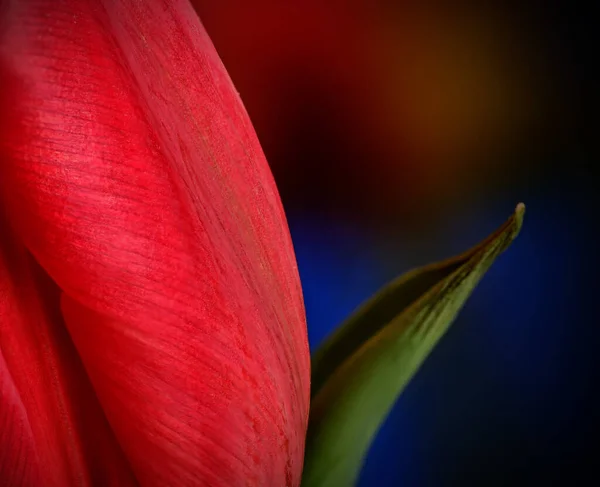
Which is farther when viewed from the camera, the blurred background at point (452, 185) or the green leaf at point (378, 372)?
the blurred background at point (452, 185)

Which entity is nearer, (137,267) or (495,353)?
(137,267)

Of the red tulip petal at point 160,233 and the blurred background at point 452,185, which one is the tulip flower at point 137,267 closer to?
the red tulip petal at point 160,233

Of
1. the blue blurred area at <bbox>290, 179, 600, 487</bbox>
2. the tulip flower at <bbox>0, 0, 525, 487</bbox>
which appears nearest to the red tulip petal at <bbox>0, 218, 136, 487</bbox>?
the tulip flower at <bbox>0, 0, 525, 487</bbox>

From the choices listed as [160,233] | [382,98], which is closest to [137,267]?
[160,233]

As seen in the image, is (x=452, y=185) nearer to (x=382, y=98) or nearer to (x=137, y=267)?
(x=382, y=98)

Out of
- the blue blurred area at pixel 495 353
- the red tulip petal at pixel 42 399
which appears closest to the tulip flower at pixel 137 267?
the red tulip petal at pixel 42 399

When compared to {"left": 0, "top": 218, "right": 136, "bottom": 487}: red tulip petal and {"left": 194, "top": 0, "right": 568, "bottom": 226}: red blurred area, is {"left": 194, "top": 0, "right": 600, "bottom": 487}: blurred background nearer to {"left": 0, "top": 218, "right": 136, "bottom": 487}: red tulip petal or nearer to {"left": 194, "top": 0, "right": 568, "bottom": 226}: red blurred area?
{"left": 194, "top": 0, "right": 568, "bottom": 226}: red blurred area
